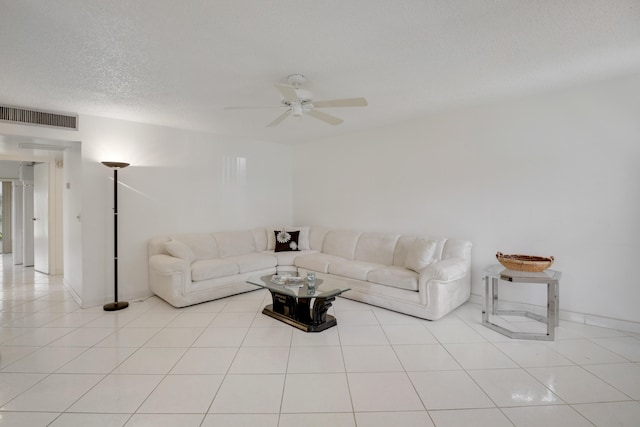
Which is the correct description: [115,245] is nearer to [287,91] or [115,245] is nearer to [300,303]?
[300,303]

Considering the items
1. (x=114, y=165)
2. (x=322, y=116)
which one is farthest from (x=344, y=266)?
(x=114, y=165)

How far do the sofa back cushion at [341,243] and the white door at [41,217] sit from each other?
5.35 meters

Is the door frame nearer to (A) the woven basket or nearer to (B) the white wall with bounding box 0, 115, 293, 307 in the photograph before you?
(B) the white wall with bounding box 0, 115, 293, 307

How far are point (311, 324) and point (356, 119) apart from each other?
292 cm

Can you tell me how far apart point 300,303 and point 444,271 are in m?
1.64

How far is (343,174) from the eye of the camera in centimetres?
548

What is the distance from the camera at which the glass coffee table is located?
3170mm

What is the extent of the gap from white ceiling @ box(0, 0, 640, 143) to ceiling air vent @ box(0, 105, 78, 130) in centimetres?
12

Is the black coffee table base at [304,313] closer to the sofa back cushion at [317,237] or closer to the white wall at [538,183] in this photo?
the sofa back cushion at [317,237]

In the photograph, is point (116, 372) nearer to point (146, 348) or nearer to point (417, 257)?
point (146, 348)

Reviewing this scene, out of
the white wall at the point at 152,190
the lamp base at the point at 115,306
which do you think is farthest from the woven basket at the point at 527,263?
the lamp base at the point at 115,306

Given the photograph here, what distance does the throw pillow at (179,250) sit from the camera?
4086 millimetres

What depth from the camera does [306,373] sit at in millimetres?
2348

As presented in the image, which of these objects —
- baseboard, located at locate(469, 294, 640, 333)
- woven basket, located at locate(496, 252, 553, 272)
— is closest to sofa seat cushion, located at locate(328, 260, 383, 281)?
woven basket, located at locate(496, 252, 553, 272)
